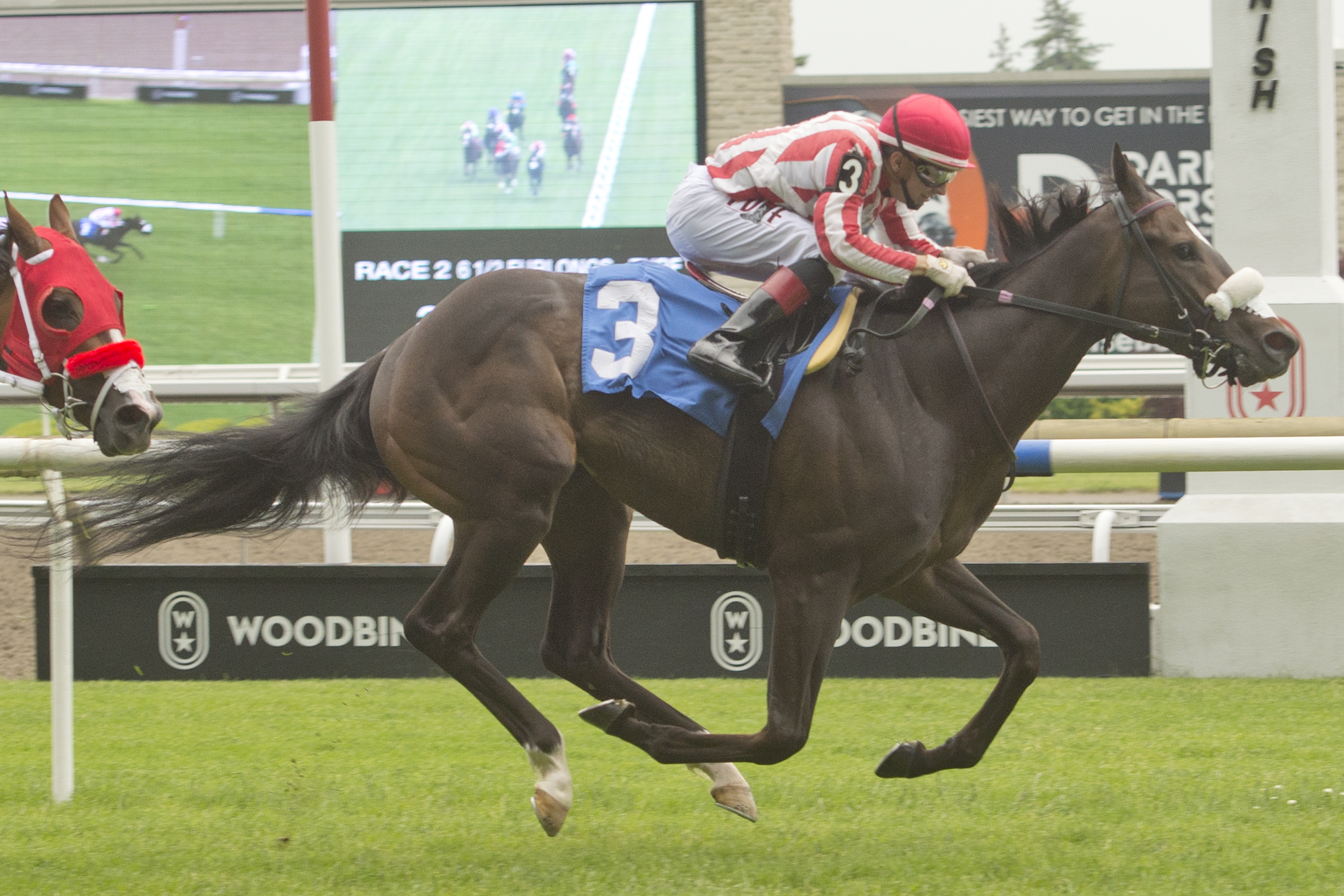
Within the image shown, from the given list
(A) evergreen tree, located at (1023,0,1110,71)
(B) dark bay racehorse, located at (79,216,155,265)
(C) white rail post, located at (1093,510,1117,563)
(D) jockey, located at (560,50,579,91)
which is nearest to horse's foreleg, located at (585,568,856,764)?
(C) white rail post, located at (1093,510,1117,563)

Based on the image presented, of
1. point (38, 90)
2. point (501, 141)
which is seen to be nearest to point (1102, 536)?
point (501, 141)

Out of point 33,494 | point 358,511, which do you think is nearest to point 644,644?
point 358,511

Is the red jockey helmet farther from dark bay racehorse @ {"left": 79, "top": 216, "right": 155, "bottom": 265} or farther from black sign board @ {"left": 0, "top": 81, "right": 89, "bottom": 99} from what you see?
Result: black sign board @ {"left": 0, "top": 81, "right": 89, "bottom": 99}

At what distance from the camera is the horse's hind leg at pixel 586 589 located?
13.9 feet

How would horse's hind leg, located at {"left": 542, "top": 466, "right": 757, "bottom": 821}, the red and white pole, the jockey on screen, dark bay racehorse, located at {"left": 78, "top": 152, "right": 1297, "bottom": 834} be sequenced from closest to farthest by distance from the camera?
dark bay racehorse, located at {"left": 78, "top": 152, "right": 1297, "bottom": 834} → horse's hind leg, located at {"left": 542, "top": 466, "right": 757, "bottom": 821} → the red and white pole → the jockey on screen

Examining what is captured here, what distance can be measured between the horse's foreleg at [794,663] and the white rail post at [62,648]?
1.74 meters

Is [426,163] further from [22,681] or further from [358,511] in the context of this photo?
[358,511]

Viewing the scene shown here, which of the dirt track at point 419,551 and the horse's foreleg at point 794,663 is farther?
the dirt track at point 419,551

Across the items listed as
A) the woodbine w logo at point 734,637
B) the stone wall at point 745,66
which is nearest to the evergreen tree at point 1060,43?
the stone wall at point 745,66

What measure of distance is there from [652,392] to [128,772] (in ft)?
6.79

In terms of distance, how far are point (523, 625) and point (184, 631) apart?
135 centimetres

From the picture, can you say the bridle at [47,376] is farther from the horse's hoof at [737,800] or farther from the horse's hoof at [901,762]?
the horse's hoof at [901,762]

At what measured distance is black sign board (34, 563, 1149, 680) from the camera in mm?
5914

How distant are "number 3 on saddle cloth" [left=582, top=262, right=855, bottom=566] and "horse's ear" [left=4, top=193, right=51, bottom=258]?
4.32ft
